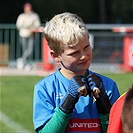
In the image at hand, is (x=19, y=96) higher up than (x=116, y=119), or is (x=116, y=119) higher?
(x=116, y=119)

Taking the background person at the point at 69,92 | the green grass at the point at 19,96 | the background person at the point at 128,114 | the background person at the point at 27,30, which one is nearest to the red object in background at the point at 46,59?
the background person at the point at 27,30

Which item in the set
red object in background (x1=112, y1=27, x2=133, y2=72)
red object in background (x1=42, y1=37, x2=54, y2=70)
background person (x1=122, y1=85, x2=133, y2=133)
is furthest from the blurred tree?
background person (x1=122, y1=85, x2=133, y2=133)

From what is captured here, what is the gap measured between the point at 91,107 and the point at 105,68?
1572 centimetres

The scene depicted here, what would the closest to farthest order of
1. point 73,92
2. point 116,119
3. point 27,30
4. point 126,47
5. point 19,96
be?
point 116,119 → point 73,92 → point 19,96 → point 126,47 → point 27,30

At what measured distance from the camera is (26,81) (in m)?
15.6

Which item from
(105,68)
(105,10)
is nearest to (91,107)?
(105,68)

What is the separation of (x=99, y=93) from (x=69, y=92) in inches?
6.8

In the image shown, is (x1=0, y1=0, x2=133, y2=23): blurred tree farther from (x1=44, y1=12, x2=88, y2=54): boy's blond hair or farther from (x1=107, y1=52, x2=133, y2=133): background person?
(x1=107, y1=52, x2=133, y2=133): background person

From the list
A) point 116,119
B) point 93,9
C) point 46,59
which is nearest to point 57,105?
point 116,119

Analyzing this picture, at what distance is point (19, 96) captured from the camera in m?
12.4

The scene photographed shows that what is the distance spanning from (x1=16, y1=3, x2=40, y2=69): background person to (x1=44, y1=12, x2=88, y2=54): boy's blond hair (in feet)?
51.2

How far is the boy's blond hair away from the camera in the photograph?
336 centimetres

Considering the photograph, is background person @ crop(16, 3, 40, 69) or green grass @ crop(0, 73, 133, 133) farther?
background person @ crop(16, 3, 40, 69)

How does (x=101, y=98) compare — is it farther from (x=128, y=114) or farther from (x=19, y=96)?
(x=19, y=96)
